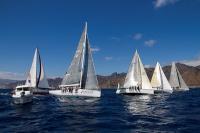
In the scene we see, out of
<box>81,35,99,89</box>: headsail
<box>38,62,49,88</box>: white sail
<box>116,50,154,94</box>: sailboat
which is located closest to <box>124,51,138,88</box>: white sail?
<box>116,50,154,94</box>: sailboat

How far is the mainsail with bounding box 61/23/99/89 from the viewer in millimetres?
65062

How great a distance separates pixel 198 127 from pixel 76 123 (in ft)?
32.7

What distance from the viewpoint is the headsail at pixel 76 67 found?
67625 millimetres

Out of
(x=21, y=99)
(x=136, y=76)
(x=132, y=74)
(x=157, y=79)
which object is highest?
(x=157, y=79)

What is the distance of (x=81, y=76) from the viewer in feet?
216

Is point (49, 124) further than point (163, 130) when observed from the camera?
Yes

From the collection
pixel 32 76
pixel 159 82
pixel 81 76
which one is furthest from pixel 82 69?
pixel 159 82

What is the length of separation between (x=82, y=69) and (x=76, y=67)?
8.26ft

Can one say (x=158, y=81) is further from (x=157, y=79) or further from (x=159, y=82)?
(x=157, y=79)

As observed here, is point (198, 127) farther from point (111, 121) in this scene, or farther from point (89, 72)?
point (89, 72)

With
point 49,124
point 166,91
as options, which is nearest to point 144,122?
point 49,124

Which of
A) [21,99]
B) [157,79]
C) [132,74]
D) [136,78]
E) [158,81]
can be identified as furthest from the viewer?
[157,79]

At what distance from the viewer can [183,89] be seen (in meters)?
134

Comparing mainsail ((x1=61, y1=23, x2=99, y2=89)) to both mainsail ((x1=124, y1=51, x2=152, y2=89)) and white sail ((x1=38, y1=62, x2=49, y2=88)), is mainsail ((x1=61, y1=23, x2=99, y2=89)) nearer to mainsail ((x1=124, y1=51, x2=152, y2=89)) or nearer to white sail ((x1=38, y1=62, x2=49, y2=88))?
white sail ((x1=38, y1=62, x2=49, y2=88))
